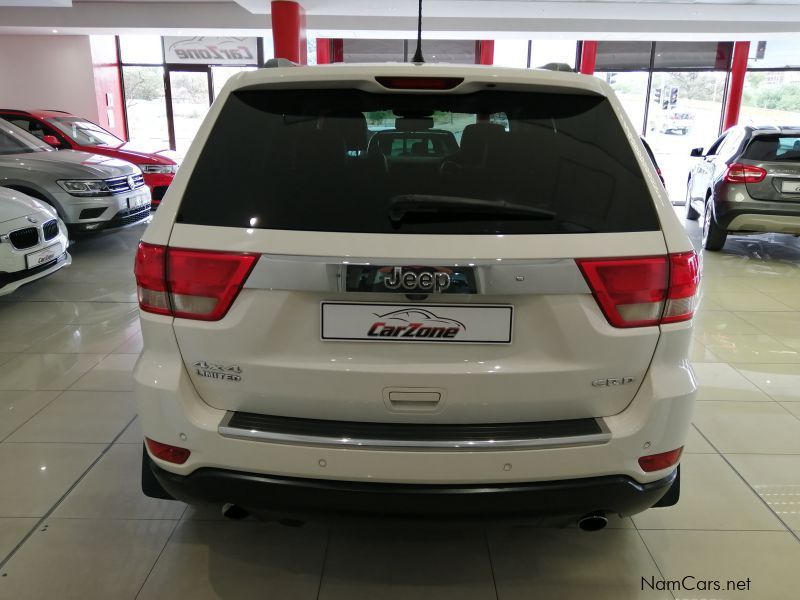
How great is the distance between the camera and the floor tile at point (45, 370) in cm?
326

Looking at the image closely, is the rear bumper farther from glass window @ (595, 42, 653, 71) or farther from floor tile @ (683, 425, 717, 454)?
glass window @ (595, 42, 653, 71)

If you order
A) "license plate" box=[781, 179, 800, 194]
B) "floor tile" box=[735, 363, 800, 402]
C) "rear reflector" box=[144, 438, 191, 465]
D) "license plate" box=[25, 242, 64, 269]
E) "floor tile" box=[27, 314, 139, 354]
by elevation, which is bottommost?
"floor tile" box=[27, 314, 139, 354]

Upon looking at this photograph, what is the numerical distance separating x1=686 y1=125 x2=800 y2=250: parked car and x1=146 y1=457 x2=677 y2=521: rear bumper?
5418mm

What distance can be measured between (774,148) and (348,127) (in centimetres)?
584

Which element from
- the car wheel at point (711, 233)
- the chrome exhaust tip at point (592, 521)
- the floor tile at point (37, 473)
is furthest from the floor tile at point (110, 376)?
the car wheel at point (711, 233)

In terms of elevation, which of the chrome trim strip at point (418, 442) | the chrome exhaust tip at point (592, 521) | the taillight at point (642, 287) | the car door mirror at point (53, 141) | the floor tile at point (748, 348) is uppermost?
the taillight at point (642, 287)

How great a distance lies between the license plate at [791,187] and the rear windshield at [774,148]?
230mm

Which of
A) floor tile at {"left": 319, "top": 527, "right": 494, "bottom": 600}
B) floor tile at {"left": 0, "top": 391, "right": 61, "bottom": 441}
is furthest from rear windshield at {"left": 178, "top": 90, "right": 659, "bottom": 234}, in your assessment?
floor tile at {"left": 0, "top": 391, "right": 61, "bottom": 441}

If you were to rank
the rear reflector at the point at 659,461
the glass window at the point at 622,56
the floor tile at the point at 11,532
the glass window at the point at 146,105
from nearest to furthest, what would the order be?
1. the rear reflector at the point at 659,461
2. the floor tile at the point at 11,532
3. the glass window at the point at 622,56
4. the glass window at the point at 146,105

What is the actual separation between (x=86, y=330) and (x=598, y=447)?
3630 millimetres

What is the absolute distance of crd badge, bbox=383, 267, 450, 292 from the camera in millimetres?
1381

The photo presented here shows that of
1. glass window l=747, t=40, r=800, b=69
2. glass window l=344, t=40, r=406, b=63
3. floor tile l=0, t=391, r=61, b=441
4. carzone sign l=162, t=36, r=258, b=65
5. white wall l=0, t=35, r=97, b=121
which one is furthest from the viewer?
carzone sign l=162, t=36, r=258, b=65

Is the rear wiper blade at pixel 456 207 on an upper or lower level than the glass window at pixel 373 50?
lower

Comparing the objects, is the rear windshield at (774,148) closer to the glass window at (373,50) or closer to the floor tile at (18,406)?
the floor tile at (18,406)
